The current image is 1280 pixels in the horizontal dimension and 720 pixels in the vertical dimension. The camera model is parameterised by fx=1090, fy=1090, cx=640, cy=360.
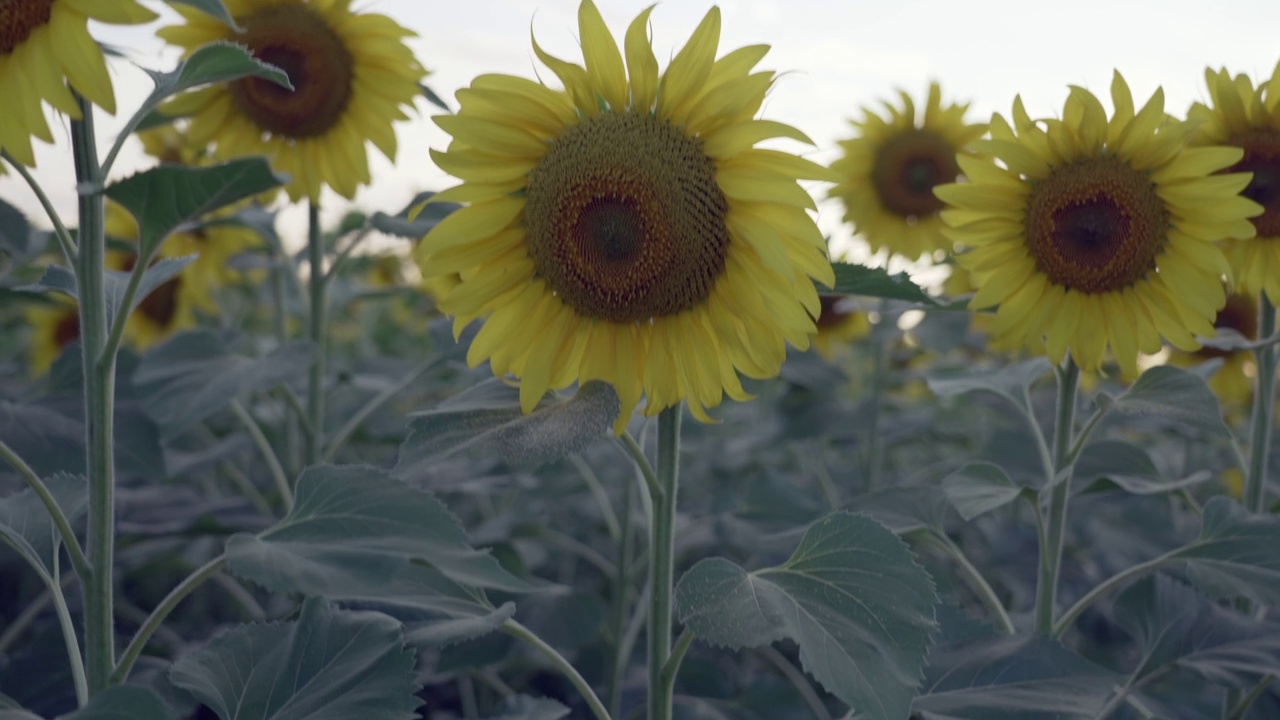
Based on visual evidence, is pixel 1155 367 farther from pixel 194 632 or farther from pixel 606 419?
pixel 194 632

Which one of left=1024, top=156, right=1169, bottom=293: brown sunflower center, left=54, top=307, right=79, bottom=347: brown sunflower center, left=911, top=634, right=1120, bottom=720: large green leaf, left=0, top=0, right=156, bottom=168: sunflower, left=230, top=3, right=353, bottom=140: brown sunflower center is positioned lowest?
left=911, top=634, right=1120, bottom=720: large green leaf

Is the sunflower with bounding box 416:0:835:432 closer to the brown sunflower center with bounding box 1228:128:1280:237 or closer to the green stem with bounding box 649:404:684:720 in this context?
the green stem with bounding box 649:404:684:720

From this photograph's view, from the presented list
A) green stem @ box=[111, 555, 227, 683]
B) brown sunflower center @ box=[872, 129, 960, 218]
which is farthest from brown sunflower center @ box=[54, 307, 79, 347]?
green stem @ box=[111, 555, 227, 683]

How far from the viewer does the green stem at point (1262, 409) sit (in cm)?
213

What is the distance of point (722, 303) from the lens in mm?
1450

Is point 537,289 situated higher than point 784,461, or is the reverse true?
point 537,289

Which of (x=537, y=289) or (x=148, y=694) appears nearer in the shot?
(x=148, y=694)

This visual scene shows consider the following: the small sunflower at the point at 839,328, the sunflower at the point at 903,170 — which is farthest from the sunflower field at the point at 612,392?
the small sunflower at the point at 839,328

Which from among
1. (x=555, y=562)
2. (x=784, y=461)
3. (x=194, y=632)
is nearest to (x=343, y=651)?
(x=194, y=632)

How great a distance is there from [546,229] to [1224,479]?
3.72 metres

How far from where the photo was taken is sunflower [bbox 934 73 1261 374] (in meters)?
1.83

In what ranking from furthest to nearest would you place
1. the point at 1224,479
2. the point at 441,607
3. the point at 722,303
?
the point at 1224,479 < the point at 441,607 < the point at 722,303

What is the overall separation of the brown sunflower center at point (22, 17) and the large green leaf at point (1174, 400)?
161 centimetres

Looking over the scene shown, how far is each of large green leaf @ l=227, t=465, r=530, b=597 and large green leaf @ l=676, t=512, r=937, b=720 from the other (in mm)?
272
